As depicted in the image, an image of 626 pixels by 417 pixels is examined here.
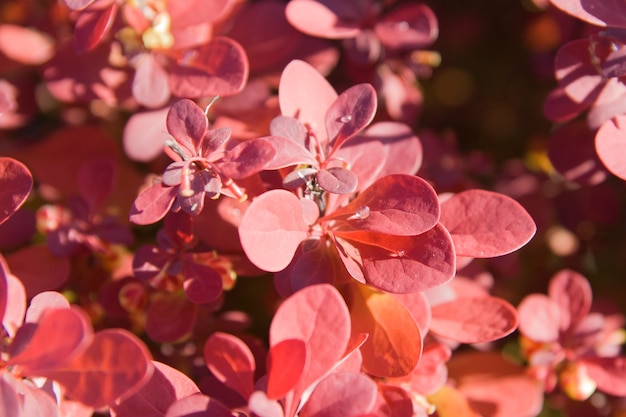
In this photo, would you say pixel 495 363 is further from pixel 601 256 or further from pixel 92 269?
pixel 92 269

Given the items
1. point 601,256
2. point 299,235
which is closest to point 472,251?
point 299,235

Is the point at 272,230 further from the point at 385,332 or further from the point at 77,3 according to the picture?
the point at 77,3

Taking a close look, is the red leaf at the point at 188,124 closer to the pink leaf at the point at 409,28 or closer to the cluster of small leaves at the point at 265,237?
the cluster of small leaves at the point at 265,237

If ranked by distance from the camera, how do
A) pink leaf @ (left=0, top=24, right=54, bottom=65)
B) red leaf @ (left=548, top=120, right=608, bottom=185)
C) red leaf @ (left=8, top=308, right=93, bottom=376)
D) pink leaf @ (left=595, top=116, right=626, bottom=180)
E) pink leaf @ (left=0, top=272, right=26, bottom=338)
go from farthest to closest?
1. pink leaf @ (left=0, top=24, right=54, bottom=65)
2. red leaf @ (left=548, top=120, right=608, bottom=185)
3. pink leaf @ (left=595, top=116, right=626, bottom=180)
4. pink leaf @ (left=0, top=272, right=26, bottom=338)
5. red leaf @ (left=8, top=308, right=93, bottom=376)

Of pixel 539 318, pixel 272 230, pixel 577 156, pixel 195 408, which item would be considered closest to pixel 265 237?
pixel 272 230

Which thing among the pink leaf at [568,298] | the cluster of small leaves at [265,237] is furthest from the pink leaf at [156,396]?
the pink leaf at [568,298]

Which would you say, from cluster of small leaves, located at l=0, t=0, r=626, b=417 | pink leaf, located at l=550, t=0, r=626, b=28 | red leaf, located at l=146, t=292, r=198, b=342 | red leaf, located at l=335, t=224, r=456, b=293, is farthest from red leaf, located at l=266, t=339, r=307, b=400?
pink leaf, located at l=550, t=0, r=626, b=28

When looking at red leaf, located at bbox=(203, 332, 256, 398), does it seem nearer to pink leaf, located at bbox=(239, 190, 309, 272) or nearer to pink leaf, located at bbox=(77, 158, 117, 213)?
pink leaf, located at bbox=(239, 190, 309, 272)
